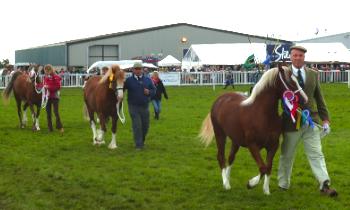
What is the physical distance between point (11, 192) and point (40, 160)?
287 centimetres

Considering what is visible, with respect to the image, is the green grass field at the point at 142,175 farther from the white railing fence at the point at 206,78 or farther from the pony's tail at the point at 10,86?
the white railing fence at the point at 206,78

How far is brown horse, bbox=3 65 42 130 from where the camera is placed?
1638 centimetres

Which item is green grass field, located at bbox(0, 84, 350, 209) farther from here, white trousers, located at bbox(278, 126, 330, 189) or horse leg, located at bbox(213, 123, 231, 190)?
white trousers, located at bbox(278, 126, 330, 189)

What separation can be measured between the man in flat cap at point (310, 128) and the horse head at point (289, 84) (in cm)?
18

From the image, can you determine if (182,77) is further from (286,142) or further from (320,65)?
(286,142)

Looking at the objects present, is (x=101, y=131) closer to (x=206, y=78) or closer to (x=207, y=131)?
(x=207, y=131)

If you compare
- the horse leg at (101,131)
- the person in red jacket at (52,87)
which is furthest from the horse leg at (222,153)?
the person in red jacket at (52,87)

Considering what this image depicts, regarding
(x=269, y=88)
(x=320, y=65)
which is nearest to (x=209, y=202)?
(x=269, y=88)

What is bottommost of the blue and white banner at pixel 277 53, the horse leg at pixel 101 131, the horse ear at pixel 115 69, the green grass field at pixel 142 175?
the green grass field at pixel 142 175

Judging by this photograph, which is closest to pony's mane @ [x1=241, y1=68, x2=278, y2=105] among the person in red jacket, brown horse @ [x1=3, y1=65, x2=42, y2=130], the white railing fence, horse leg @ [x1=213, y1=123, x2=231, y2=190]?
horse leg @ [x1=213, y1=123, x2=231, y2=190]

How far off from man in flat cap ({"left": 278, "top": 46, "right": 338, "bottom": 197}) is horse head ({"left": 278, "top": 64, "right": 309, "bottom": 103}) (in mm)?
184

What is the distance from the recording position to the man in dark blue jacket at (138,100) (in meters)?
12.6

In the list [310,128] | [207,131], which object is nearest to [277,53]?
[207,131]

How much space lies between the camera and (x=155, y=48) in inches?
2662
